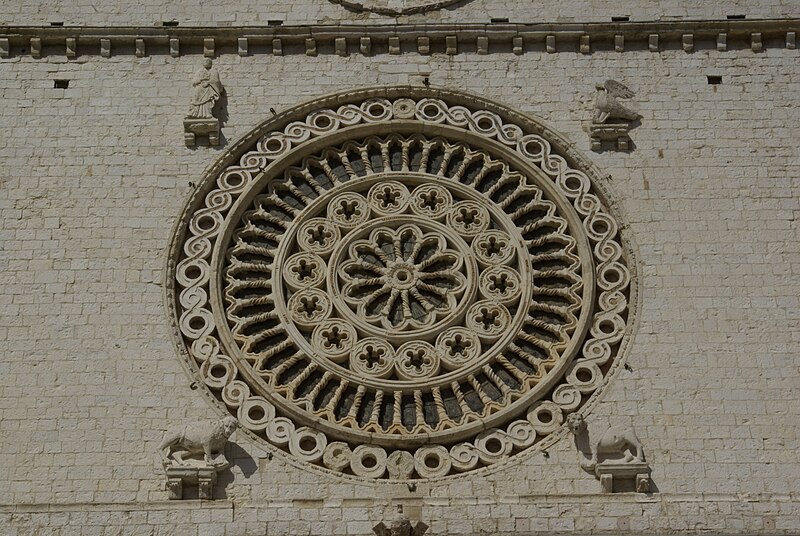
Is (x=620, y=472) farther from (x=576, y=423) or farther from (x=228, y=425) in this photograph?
(x=228, y=425)

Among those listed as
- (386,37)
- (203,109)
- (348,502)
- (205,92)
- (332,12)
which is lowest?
(348,502)

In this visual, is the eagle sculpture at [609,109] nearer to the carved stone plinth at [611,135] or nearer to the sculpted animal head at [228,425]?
the carved stone plinth at [611,135]

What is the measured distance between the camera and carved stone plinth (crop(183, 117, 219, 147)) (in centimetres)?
1655

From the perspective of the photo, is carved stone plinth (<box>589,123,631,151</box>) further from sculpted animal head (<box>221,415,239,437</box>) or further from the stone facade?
sculpted animal head (<box>221,415,239,437</box>)

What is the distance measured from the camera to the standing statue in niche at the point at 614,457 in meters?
14.4

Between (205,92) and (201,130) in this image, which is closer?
(201,130)

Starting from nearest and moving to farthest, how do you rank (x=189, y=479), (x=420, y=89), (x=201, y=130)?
(x=189, y=479)
(x=201, y=130)
(x=420, y=89)

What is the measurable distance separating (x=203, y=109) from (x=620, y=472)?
5.51 m

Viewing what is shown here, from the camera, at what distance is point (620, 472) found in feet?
47.3

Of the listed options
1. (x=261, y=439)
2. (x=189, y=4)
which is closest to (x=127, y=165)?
(x=189, y=4)

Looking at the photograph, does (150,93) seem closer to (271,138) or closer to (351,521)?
(271,138)

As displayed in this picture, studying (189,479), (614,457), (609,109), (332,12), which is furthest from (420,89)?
(189,479)

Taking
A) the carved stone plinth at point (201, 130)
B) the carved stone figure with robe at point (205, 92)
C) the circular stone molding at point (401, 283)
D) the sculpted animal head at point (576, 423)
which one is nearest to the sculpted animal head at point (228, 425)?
the circular stone molding at point (401, 283)

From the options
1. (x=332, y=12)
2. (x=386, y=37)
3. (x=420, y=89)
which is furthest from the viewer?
(x=332, y=12)
